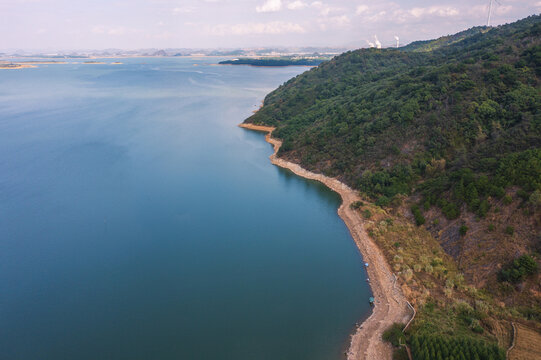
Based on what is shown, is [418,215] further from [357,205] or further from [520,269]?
[520,269]

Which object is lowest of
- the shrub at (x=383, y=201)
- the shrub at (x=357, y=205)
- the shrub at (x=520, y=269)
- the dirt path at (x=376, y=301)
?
the dirt path at (x=376, y=301)

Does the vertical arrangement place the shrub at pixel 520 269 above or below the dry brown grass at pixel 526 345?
above

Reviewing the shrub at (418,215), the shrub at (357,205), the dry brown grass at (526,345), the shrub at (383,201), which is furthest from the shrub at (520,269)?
the shrub at (357,205)

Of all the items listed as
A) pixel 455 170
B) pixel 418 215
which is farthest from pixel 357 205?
pixel 455 170

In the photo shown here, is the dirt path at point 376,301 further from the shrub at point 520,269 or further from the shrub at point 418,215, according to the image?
the shrub at point 520,269

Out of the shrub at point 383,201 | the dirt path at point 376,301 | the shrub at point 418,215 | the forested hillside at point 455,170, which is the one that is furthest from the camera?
the shrub at point 383,201

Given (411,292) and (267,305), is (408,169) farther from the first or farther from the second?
(267,305)

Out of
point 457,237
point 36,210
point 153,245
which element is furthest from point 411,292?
point 36,210
